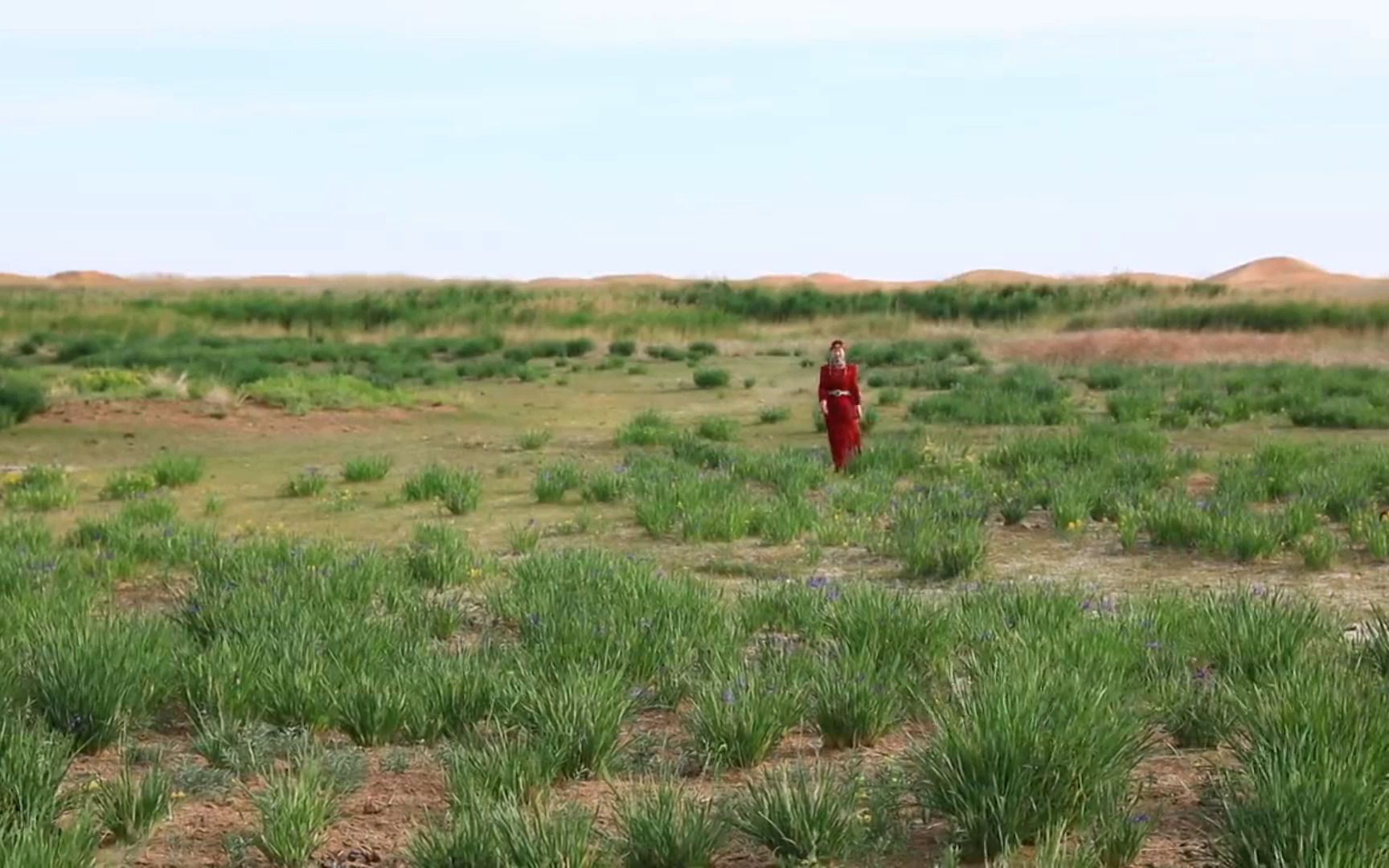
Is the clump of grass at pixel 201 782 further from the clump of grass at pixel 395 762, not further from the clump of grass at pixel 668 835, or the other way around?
the clump of grass at pixel 668 835

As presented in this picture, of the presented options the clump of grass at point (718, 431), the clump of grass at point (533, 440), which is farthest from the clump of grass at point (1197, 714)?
the clump of grass at point (533, 440)

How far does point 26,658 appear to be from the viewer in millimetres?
6883

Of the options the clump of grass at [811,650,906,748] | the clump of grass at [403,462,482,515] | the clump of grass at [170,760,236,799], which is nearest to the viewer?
the clump of grass at [170,760,236,799]

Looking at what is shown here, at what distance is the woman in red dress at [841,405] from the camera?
652 inches

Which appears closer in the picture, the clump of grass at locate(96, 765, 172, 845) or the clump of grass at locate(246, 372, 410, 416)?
the clump of grass at locate(96, 765, 172, 845)

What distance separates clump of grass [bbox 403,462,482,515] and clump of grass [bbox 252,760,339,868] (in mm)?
9936

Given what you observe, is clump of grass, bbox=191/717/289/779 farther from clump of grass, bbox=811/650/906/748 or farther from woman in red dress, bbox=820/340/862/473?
woman in red dress, bbox=820/340/862/473

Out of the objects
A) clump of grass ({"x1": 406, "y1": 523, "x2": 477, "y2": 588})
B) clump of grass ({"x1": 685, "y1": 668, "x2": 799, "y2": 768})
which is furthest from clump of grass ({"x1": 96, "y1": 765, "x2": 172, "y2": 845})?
clump of grass ({"x1": 406, "y1": 523, "x2": 477, "y2": 588})

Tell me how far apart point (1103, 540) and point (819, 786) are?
848 centimetres

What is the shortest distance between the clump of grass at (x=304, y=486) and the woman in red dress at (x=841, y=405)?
5468 mm

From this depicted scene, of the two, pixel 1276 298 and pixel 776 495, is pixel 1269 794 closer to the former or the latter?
pixel 776 495

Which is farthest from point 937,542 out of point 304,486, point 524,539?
point 304,486

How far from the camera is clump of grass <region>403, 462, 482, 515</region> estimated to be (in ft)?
49.4

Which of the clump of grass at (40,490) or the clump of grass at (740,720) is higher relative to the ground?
the clump of grass at (740,720)
